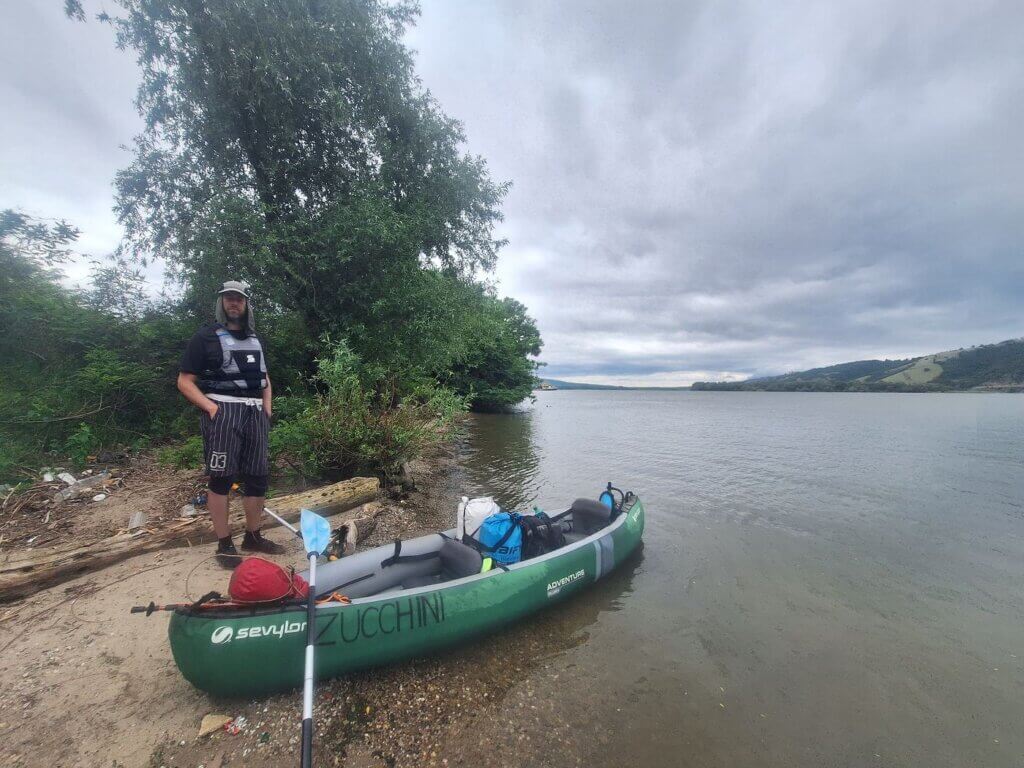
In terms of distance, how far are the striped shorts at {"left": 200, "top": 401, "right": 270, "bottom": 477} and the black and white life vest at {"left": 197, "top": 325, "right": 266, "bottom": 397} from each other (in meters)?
0.15

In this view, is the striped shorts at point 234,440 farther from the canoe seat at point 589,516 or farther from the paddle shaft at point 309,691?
the canoe seat at point 589,516

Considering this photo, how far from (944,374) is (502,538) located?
133 m

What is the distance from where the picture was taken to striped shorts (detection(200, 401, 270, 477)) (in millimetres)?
3756

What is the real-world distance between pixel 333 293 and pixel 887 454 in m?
19.5

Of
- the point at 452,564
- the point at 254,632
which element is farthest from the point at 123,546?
the point at 452,564

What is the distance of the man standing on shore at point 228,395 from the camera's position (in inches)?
146

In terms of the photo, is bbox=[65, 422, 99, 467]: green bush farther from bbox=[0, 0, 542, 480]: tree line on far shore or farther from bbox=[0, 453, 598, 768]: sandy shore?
bbox=[0, 453, 598, 768]: sandy shore

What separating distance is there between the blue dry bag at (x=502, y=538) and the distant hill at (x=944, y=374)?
12095 centimetres

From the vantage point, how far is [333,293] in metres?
9.73

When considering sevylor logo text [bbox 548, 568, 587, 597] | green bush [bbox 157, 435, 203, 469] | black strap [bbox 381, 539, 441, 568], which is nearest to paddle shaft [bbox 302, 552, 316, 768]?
black strap [bbox 381, 539, 441, 568]

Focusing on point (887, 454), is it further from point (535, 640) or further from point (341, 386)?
point (341, 386)

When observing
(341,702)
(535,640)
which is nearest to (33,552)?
(341,702)

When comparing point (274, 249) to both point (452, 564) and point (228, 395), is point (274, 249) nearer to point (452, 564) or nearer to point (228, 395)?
point (228, 395)

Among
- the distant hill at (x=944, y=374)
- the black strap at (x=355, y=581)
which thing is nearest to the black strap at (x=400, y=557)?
the black strap at (x=355, y=581)
